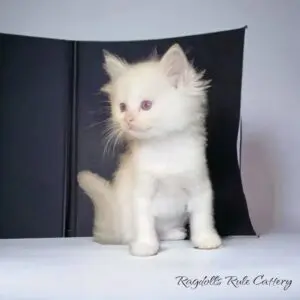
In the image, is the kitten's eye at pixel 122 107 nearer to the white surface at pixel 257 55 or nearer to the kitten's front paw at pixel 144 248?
the kitten's front paw at pixel 144 248

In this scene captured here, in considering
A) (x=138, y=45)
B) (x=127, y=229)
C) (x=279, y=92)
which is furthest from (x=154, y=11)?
(x=127, y=229)

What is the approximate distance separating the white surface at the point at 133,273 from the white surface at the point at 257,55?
32cm

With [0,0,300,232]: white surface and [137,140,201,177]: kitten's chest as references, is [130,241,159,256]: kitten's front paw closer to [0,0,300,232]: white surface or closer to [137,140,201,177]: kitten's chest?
[137,140,201,177]: kitten's chest

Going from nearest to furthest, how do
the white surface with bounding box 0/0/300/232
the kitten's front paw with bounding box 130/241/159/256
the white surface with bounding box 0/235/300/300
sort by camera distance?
1. the white surface with bounding box 0/235/300/300
2. the kitten's front paw with bounding box 130/241/159/256
3. the white surface with bounding box 0/0/300/232

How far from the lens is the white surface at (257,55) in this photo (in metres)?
1.15

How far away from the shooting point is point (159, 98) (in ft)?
2.74

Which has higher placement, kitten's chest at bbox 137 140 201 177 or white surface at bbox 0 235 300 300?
kitten's chest at bbox 137 140 201 177

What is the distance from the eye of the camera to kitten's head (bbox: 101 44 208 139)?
2.73 feet

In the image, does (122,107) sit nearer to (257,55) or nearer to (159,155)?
(159,155)

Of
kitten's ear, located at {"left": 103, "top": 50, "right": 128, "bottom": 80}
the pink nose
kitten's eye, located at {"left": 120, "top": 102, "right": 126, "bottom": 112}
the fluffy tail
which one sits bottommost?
the fluffy tail

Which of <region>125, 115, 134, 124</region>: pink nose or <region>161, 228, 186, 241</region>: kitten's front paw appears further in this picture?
<region>161, 228, 186, 241</region>: kitten's front paw

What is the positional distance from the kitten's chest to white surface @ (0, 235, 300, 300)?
128 millimetres

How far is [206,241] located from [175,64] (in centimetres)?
28

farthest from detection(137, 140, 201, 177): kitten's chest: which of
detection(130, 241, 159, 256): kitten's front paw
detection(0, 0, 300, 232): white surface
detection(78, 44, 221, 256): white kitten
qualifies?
detection(0, 0, 300, 232): white surface
